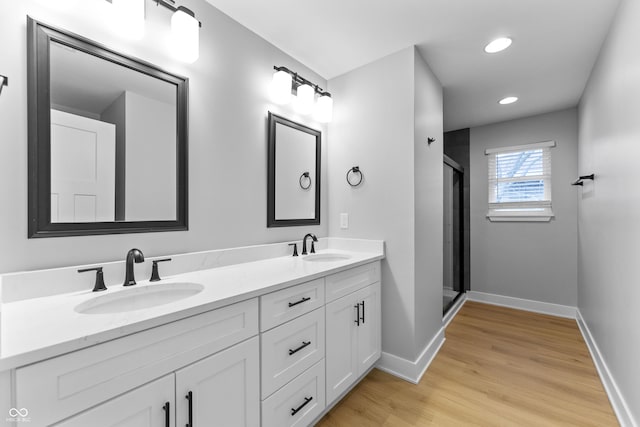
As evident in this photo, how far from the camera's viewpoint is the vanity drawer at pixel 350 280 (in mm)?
1565

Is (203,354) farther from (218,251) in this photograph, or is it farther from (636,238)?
(636,238)

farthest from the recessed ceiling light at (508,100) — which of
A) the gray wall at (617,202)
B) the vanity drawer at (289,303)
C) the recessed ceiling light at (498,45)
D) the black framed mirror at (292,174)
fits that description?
the vanity drawer at (289,303)

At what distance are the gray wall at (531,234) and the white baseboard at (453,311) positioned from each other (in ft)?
0.77

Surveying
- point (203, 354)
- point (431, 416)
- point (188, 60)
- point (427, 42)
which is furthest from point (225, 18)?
point (431, 416)

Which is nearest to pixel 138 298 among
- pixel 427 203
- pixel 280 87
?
pixel 280 87

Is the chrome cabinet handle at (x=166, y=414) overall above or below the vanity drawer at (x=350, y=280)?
below

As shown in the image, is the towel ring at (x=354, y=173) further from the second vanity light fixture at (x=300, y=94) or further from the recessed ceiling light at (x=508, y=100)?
the recessed ceiling light at (x=508, y=100)

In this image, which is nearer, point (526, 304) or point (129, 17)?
point (129, 17)

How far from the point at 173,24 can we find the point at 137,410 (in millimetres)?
1582

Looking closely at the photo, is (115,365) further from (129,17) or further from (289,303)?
(129,17)

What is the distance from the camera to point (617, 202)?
160 centimetres

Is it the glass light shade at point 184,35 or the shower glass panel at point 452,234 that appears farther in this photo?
the shower glass panel at point 452,234

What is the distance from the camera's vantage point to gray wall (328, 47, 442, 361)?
1.97m

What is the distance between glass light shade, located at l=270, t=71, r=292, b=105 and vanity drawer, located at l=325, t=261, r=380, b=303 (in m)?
1.25
